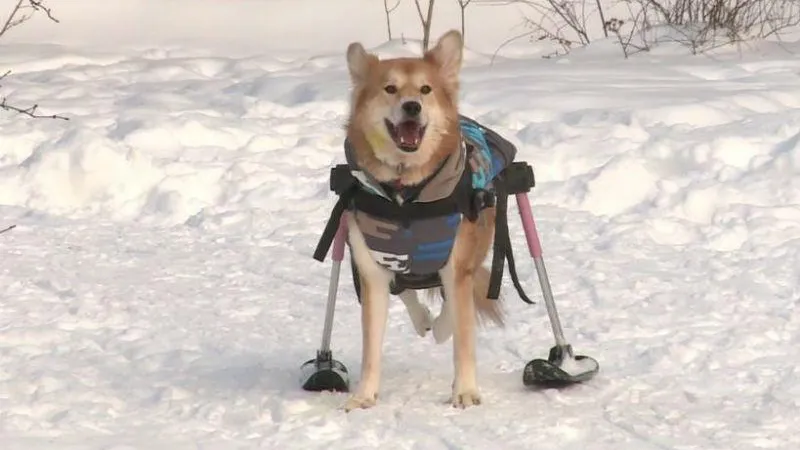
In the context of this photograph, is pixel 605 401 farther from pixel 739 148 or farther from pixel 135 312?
pixel 739 148

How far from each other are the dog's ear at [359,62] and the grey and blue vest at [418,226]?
0.24 meters

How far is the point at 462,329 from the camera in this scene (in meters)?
4.24

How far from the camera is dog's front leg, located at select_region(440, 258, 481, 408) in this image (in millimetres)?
4180

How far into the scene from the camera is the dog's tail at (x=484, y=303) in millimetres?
4656

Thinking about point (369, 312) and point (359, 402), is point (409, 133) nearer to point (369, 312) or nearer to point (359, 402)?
point (369, 312)

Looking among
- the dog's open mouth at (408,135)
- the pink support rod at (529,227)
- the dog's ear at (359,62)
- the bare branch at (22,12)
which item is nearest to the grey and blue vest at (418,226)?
the dog's open mouth at (408,135)

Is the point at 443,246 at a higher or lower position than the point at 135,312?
higher

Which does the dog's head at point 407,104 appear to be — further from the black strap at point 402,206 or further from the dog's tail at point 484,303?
the dog's tail at point 484,303

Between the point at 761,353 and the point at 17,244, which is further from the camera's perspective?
the point at 17,244

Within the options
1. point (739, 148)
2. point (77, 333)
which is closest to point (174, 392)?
point (77, 333)

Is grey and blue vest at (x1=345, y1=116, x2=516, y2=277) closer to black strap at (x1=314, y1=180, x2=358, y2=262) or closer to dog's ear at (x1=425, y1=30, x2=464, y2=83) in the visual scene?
black strap at (x1=314, y1=180, x2=358, y2=262)

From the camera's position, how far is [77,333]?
506 centimetres

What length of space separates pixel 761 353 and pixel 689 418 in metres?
0.81

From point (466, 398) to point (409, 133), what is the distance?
92cm
